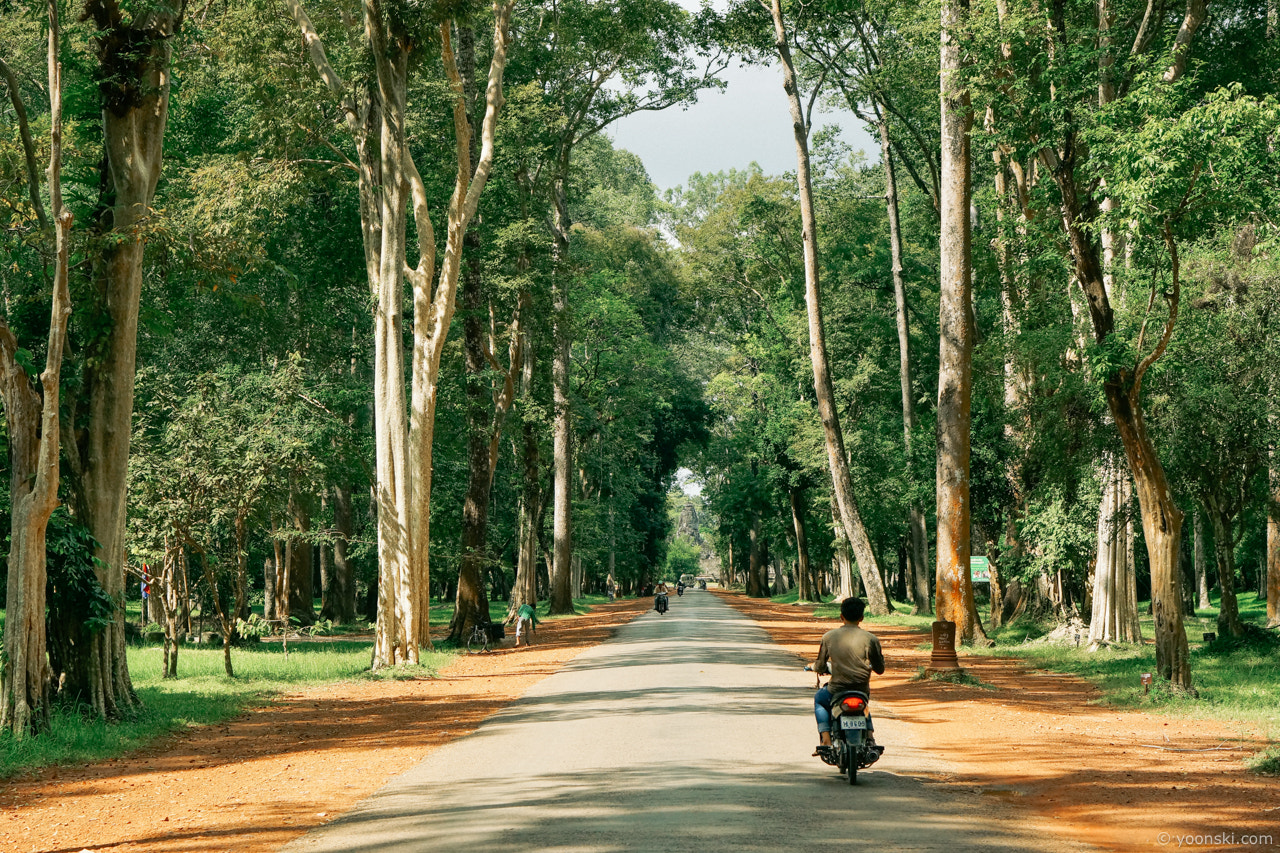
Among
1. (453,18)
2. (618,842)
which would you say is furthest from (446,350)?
(618,842)

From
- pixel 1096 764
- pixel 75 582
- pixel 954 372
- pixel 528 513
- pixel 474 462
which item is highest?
pixel 954 372

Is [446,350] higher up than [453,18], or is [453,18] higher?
[453,18]

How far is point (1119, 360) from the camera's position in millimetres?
14914

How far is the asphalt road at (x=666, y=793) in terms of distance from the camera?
22.9 feet

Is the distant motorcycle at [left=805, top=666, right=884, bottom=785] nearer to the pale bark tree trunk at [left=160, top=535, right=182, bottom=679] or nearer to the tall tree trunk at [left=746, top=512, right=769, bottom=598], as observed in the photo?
the pale bark tree trunk at [left=160, top=535, right=182, bottom=679]

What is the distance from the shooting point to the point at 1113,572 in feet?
69.1

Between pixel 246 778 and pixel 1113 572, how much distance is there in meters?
16.3

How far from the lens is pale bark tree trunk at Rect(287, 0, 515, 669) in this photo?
20.5 metres

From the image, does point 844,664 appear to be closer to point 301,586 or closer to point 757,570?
point 301,586

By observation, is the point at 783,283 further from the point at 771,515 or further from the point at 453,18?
the point at 453,18

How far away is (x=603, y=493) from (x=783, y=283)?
1934cm

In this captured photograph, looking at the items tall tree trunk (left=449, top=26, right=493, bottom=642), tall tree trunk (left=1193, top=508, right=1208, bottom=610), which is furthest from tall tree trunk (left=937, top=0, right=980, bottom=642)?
tall tree trunk (left=1193, top=508, right=1208, bottom=610)

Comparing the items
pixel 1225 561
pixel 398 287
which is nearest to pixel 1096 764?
pixel 1225 561

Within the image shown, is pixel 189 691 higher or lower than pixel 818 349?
lower
